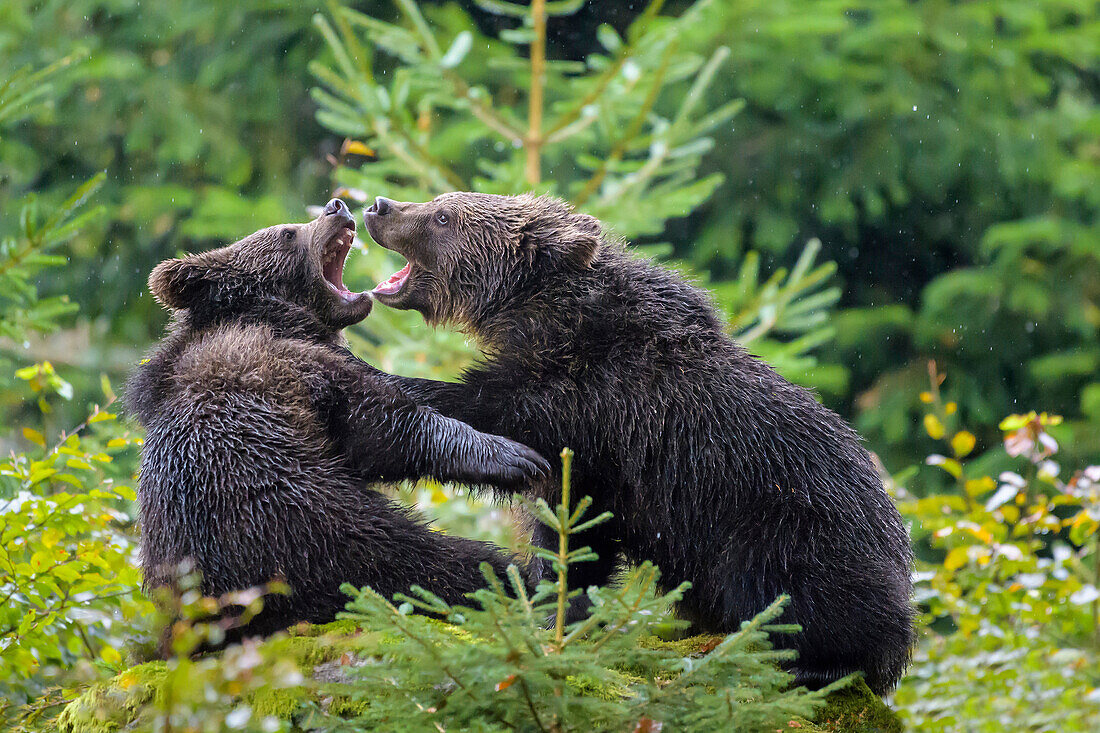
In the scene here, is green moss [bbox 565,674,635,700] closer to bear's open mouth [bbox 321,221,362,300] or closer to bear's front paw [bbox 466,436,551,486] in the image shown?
bear's front paw [bbox 466,436,551,486]

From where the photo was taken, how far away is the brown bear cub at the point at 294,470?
3332 millimetres

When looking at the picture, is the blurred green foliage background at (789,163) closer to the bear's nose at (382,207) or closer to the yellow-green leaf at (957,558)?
the bear's nose at (382,207)

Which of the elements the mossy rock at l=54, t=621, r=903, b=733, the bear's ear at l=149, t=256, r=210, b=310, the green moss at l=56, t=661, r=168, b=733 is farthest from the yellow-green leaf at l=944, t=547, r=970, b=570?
the bear's ear at l=149, t=256, r=210, b=310

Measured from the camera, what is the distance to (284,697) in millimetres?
3035

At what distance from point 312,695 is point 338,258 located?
1935mm

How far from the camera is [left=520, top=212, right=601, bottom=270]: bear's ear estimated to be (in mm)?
3924

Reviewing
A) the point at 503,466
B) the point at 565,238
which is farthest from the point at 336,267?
the point at 503,466

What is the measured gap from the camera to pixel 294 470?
341cm

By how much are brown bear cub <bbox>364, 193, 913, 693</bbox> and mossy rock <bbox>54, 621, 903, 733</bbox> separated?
0.13 metres

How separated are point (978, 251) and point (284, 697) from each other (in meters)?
9.36

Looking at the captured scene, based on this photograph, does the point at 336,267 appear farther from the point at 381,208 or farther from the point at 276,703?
the point at 276,703

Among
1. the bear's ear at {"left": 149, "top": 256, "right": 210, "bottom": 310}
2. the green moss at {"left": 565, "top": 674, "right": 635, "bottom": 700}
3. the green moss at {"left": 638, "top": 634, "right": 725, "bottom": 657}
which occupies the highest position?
the bear's ear at {"left": 149, "top": 256, "right": 210, "bottom": 310}

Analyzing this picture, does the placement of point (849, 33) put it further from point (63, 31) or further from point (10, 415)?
point (10, 415)

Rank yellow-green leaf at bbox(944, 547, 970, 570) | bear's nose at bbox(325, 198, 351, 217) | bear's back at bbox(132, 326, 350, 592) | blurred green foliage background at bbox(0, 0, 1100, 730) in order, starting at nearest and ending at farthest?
1. bear's back at bbox(132, 326, 350, 592)
2. yellow-green leaf at bbox(944, 547, 970, 570)
3. bear's nose at bbox(325, 198, 351, 217)
4. blurred green foliage background at bbox(0, 0, 1100, 730)
